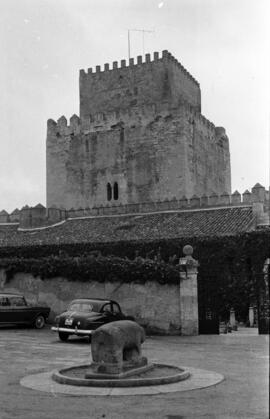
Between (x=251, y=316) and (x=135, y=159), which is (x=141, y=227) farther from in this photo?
(x=135, y=159)

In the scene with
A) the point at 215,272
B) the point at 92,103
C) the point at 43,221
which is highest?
the point at 92,103

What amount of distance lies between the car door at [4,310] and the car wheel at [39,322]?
120 centimetres

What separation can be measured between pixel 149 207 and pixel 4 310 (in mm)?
14664

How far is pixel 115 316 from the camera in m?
18.0

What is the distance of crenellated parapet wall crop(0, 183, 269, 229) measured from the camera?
32.6 m

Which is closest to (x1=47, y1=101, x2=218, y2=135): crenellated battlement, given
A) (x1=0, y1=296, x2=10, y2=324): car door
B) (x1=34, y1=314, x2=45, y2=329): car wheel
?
(x1=34, y1=314, x2=45, y2=329): car wheel

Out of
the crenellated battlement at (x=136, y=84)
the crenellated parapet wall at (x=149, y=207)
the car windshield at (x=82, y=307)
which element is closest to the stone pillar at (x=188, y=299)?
the car windshield at (x=82, y=307)

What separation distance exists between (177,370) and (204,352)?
13.5ft

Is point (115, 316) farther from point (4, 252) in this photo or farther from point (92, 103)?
point (92, 103)

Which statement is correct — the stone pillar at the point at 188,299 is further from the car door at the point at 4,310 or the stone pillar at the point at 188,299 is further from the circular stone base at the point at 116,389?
the circular stone base at the point at 116,389

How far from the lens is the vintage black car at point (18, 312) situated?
20891mm

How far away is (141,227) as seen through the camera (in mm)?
30172

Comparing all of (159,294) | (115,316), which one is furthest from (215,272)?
(115,316)

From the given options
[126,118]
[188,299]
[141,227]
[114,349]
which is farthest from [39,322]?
[126,118]
